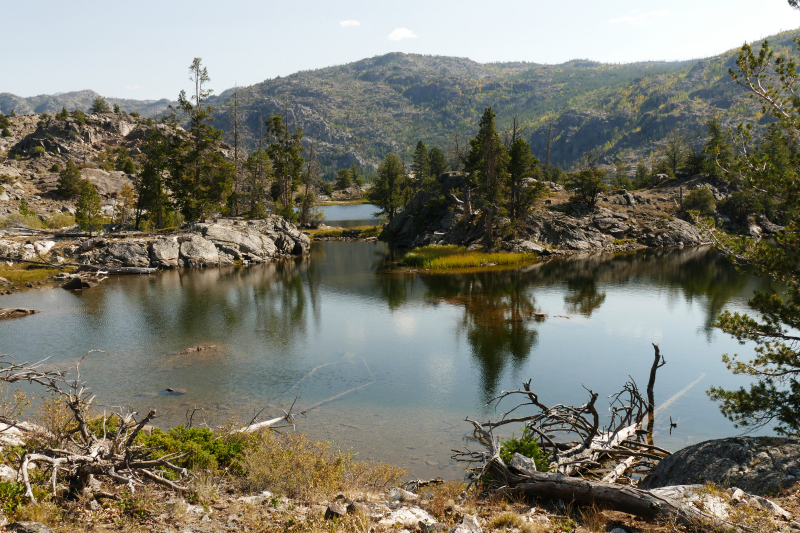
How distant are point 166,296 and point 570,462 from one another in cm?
3571

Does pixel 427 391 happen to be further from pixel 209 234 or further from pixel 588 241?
pixel 588 241

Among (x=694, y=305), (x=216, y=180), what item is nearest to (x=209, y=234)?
(x=216, y=180)

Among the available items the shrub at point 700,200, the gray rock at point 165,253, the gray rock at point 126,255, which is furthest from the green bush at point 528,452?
the shrub at point 700,200

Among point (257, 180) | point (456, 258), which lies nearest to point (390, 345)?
point (456, 258)

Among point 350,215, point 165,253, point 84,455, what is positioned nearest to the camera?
point 84,455

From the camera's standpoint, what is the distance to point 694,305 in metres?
34.7

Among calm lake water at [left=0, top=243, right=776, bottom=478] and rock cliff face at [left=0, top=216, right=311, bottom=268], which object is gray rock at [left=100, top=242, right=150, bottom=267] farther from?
calm lake water at [left=0, top=243, right=776, bottom=478]

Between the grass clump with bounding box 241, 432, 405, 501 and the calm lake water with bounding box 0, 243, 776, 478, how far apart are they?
1.99 metres

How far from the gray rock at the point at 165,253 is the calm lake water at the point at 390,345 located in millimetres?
6490

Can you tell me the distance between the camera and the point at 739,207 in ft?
255

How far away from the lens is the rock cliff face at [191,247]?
48031 millimetres

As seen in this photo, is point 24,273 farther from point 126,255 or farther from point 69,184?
point 69,184

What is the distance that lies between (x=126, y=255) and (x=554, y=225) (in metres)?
56.6

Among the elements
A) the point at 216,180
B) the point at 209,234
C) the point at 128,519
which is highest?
the point at 216,180
